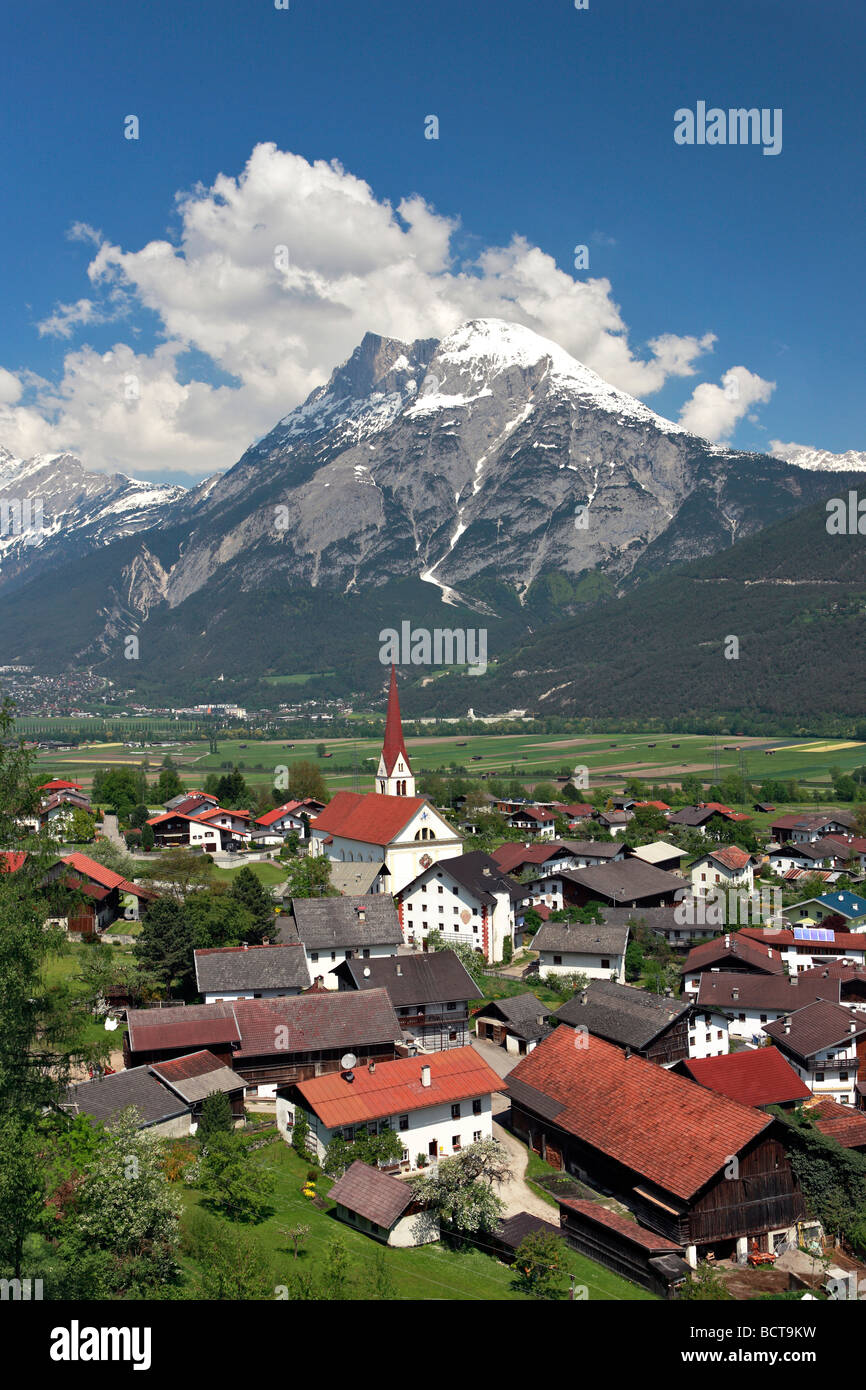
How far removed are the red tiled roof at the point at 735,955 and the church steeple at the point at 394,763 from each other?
28.4 m

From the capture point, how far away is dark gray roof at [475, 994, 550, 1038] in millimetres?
42750

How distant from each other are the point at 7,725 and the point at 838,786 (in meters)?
115

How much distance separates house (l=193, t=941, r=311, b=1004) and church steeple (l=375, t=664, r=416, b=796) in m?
32.3

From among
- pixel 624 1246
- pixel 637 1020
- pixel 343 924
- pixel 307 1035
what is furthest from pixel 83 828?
pixel 624 1246

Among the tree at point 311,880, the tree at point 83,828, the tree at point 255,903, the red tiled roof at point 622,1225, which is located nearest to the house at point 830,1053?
the red tiled roof at point 622,1225

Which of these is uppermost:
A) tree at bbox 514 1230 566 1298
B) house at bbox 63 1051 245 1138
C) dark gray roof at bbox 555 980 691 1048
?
house at bbox 63 1051 245 1138

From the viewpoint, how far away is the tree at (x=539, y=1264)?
73.7 ft

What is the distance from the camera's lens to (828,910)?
61.4 meters

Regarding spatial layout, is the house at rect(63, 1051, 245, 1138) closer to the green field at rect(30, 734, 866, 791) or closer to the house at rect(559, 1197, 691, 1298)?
the house at rect(559, 1197, 691, 1298)

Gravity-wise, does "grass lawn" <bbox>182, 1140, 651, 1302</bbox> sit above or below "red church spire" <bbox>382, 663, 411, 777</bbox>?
below

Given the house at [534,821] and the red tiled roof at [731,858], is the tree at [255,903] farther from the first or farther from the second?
the house at [534,821]

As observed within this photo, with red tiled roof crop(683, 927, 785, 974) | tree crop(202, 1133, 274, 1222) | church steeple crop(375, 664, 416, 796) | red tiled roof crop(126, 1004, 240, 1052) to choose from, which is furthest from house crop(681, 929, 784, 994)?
tree crop(202, 1133, 274, 1222)

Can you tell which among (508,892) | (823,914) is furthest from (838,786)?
(508,892)
